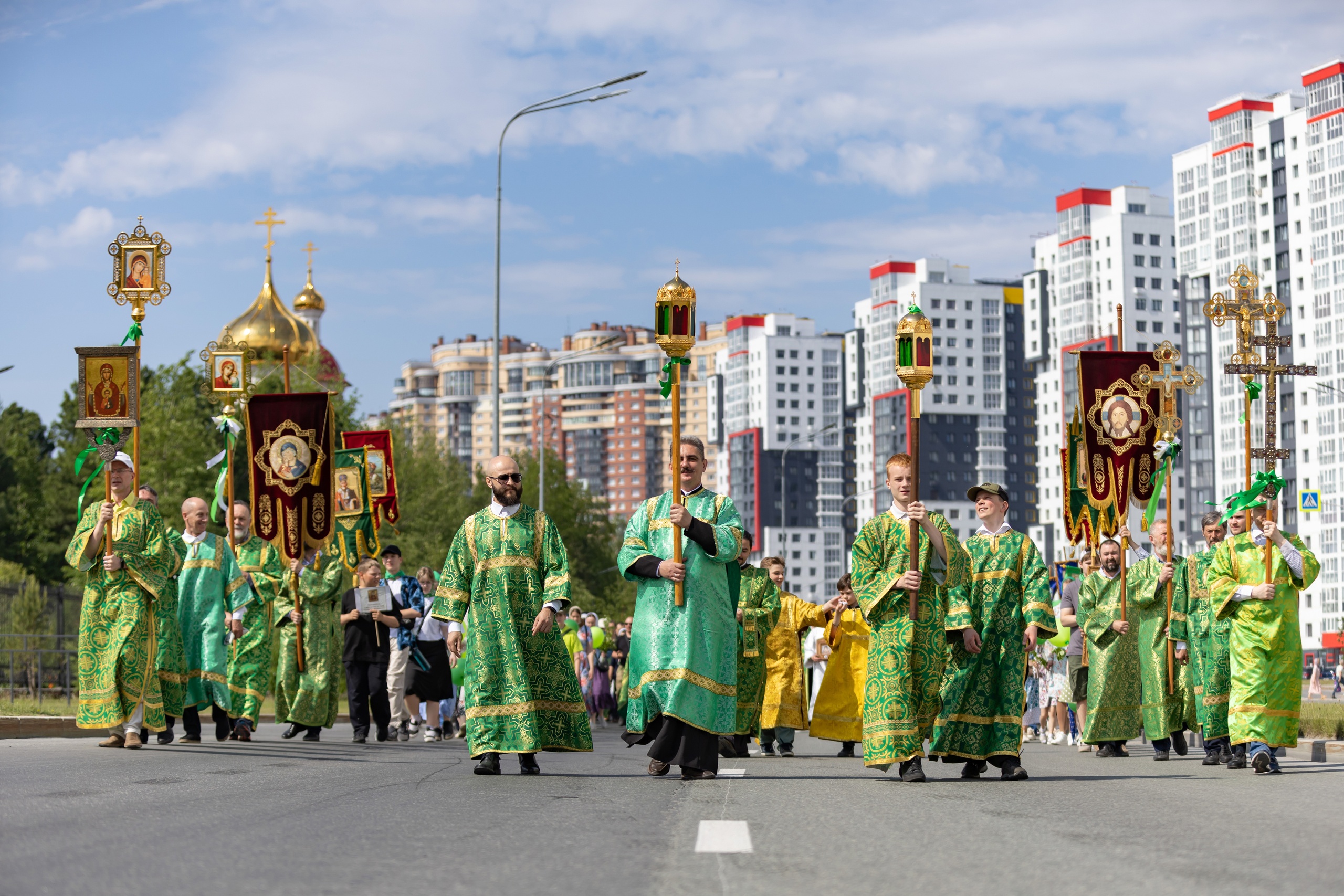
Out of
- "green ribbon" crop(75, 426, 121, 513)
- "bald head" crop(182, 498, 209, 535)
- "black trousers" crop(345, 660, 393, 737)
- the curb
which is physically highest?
"green ribbon" crop(75, 426, 121, 513)

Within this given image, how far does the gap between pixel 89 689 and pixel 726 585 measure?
5.43 metres

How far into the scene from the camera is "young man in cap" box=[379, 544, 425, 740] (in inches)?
773

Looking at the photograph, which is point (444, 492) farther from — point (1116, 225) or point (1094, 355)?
point (1116, 225)

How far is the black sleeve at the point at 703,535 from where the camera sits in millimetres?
11492

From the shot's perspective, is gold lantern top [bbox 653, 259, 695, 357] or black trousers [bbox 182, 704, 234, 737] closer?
gold lantern top [bbox 653, 259, 695, 357]

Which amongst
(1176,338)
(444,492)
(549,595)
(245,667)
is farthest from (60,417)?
(1176,338)

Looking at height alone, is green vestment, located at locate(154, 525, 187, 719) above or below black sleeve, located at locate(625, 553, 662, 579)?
below

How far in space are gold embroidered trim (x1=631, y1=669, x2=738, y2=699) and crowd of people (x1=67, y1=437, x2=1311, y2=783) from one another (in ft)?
0.08

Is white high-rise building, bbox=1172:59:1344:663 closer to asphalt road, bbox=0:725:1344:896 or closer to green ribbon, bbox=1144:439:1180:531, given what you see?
green ribbon, bbox=1144:439:1180:531

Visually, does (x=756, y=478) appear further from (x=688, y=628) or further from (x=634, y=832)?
(x=634, y=832)

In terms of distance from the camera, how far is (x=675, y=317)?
12.7m

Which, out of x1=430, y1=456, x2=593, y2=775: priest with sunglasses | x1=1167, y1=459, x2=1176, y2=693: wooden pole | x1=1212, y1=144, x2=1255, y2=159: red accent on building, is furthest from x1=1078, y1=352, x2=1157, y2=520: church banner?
x1=1212, y1=144, x2=1255, y2=159: red accent on building

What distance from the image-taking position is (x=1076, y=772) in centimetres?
1323

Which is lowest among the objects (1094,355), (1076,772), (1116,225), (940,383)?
(1076,772)
